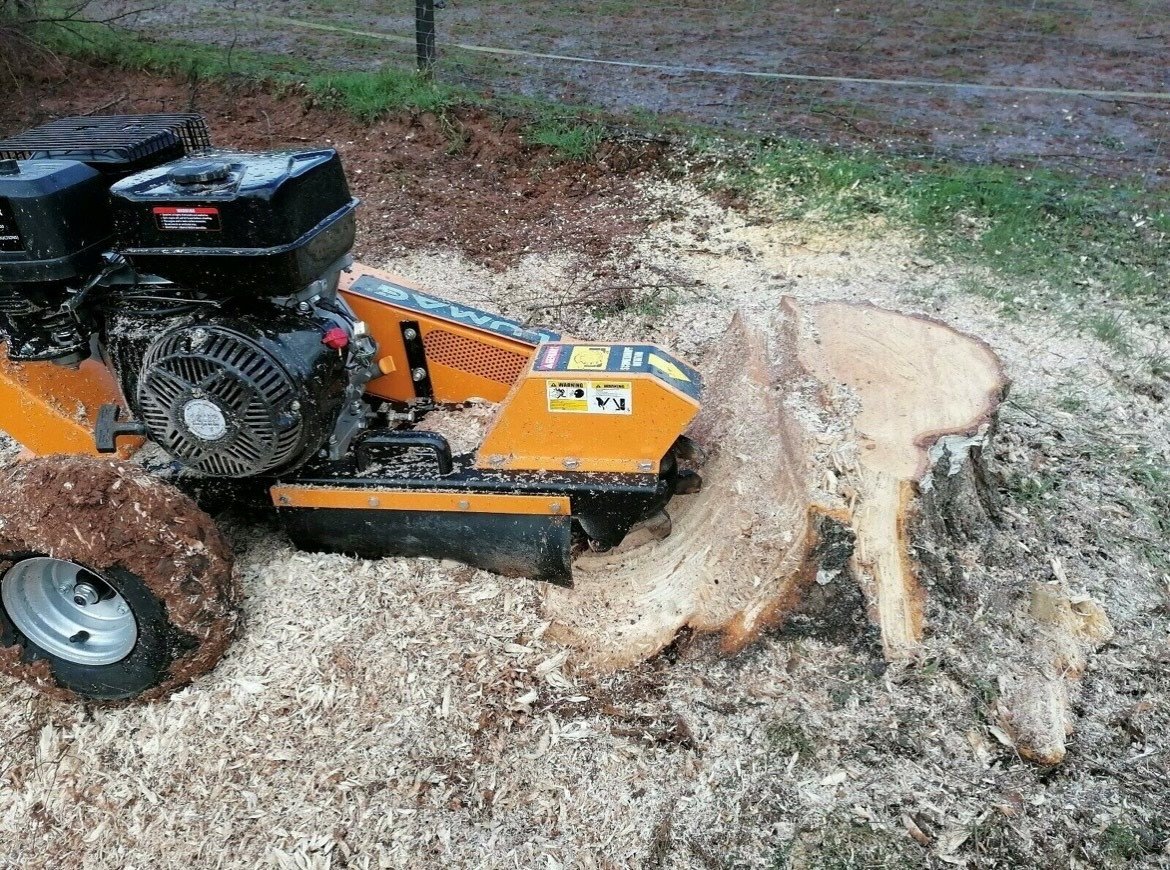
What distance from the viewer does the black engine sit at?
249 cm

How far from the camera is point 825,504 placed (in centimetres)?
255

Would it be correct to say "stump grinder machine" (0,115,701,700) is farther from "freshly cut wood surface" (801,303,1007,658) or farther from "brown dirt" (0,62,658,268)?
"brown dirt" (0,62,658,268)

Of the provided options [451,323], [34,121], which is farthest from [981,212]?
[34,121]

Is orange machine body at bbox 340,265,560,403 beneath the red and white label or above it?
beneath

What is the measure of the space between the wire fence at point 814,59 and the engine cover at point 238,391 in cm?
498

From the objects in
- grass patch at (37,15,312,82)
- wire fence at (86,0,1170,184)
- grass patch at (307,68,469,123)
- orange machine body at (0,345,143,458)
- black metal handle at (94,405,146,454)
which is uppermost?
black metal handle at (94,405,146,454)

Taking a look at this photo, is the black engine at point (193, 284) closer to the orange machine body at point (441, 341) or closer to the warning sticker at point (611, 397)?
the orange machine body at point (441, 341)

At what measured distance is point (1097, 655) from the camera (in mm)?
2783

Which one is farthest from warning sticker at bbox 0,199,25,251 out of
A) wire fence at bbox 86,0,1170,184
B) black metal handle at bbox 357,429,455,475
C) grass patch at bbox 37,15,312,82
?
grass patch at bbox 37,15,312,82

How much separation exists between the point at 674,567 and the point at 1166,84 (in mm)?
7692

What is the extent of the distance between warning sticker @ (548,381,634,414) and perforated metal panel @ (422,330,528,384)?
0.44 metres

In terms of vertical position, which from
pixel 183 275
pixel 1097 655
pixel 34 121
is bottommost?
pixel 34 121

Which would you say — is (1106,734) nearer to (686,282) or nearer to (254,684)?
(254,684)

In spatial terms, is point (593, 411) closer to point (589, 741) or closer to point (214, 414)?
point (589, 741)
